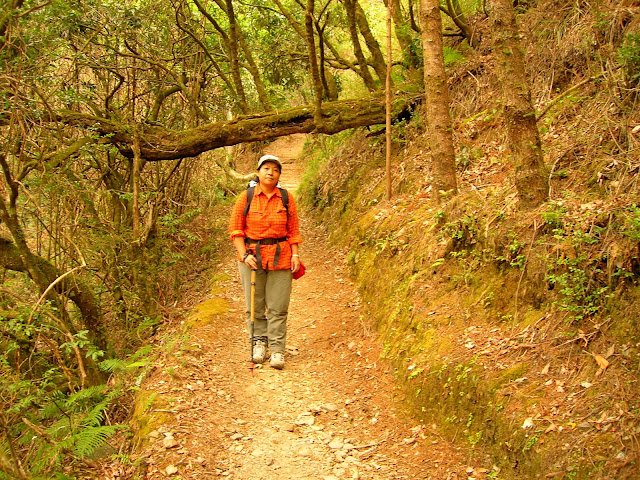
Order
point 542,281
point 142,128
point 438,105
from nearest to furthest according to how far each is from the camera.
Result: point 542,281 → point 438,105 → point 142,128

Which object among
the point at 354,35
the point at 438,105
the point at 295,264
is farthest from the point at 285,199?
the point at 354,35

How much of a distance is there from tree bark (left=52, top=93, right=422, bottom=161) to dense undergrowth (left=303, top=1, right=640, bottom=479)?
219 cm

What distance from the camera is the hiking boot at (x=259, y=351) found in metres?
6.14

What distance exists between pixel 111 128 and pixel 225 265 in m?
3.65

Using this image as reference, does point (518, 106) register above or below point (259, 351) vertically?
above

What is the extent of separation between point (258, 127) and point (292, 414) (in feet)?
20.3

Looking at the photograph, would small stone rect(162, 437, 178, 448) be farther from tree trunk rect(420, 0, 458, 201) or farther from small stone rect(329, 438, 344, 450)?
tree trunk rect(420, 0, 458, 201)

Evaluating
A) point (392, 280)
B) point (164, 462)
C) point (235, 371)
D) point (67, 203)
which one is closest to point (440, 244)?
point (392, 280)

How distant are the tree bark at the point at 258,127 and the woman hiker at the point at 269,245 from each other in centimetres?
408

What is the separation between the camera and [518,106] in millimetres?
4770

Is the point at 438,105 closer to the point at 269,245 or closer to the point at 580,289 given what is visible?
the point at 269,245

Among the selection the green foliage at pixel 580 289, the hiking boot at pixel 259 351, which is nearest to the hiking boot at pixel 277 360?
the hiking boot at pixel 259 351

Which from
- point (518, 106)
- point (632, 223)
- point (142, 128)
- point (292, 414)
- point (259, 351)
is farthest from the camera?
point (142, 128)

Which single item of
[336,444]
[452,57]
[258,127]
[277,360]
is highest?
[452,57]
